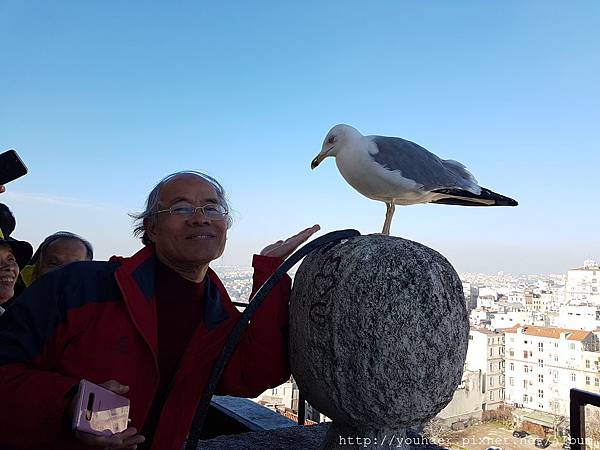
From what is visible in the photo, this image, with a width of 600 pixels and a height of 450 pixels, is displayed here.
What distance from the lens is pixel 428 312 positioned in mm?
2316

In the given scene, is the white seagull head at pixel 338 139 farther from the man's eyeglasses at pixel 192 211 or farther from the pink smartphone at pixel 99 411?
the pink smartphone at pixel 99 411

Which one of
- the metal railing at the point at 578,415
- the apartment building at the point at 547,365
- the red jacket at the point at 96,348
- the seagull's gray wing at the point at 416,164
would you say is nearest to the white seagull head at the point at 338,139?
the seagull's gray wing at the point at 416,164

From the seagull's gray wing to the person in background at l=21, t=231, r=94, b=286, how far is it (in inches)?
93.5

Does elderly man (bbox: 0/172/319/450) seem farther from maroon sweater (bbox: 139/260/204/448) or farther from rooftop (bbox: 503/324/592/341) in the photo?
rooftop (bbox: 503/324/592/341)

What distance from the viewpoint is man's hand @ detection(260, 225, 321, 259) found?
2689 mm

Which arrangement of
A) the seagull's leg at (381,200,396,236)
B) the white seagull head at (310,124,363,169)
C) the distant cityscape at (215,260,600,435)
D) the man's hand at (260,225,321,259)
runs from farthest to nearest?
the distant cityscape at (215,260,600,435) < the white seagull head at (310,124,363,169) < the seagull's leg at (381,200,396,236) < the man's hand at (260,225,321,259)

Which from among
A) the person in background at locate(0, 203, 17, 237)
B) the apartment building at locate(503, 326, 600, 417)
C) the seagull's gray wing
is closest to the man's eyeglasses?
the seagull's gray wing

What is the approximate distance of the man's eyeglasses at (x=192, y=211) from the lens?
2383 mm

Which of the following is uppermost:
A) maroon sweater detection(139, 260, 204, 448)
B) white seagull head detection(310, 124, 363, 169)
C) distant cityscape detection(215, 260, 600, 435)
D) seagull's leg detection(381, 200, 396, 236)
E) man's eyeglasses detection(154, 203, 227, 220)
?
white seagull head detection(310, 124, 363, 169)

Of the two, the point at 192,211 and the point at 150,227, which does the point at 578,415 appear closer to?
the point at 192,211

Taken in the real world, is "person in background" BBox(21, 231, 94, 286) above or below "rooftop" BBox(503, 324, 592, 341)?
above

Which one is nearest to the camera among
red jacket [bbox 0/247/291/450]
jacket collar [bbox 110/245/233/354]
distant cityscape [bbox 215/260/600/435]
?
red jacket [bbox 0/247/291/450]

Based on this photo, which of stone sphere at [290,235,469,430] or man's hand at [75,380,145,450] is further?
stone sphere at [290,235,469,430]

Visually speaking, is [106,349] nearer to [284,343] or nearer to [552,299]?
[284,343]
